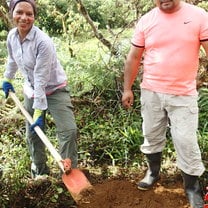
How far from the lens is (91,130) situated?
180 inches

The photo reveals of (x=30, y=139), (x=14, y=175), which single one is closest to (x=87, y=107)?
(x=30, y=139)

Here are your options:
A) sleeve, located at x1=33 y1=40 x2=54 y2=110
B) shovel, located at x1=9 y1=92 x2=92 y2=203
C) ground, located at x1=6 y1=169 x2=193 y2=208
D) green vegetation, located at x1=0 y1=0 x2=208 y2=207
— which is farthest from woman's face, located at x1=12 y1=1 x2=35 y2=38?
ground, located at x1=6 y1=169 x2=193 y2=208

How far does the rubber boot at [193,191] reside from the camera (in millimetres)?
3248

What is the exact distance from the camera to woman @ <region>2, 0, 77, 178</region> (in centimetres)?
313

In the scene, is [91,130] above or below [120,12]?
below

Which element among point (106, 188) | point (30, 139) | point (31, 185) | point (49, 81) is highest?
point (49, 81)

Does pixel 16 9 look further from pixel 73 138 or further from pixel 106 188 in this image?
pixel 106 188

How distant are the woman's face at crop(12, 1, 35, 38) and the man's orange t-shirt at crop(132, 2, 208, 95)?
89cm

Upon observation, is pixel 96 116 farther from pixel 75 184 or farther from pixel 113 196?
pixel 75 184

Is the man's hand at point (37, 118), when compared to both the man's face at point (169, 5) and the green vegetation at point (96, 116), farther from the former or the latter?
the man's face at point (169, 5)

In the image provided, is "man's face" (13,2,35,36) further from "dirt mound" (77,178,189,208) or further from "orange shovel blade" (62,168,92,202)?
"dirt mound" (77,178,189,208)

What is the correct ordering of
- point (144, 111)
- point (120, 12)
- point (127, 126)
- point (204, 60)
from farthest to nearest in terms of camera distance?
point (120, 12)
point (204, 60)
point (127, 126)
point (144, 111)

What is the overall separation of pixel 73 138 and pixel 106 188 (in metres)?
0.68

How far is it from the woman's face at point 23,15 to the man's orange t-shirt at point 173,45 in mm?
885
